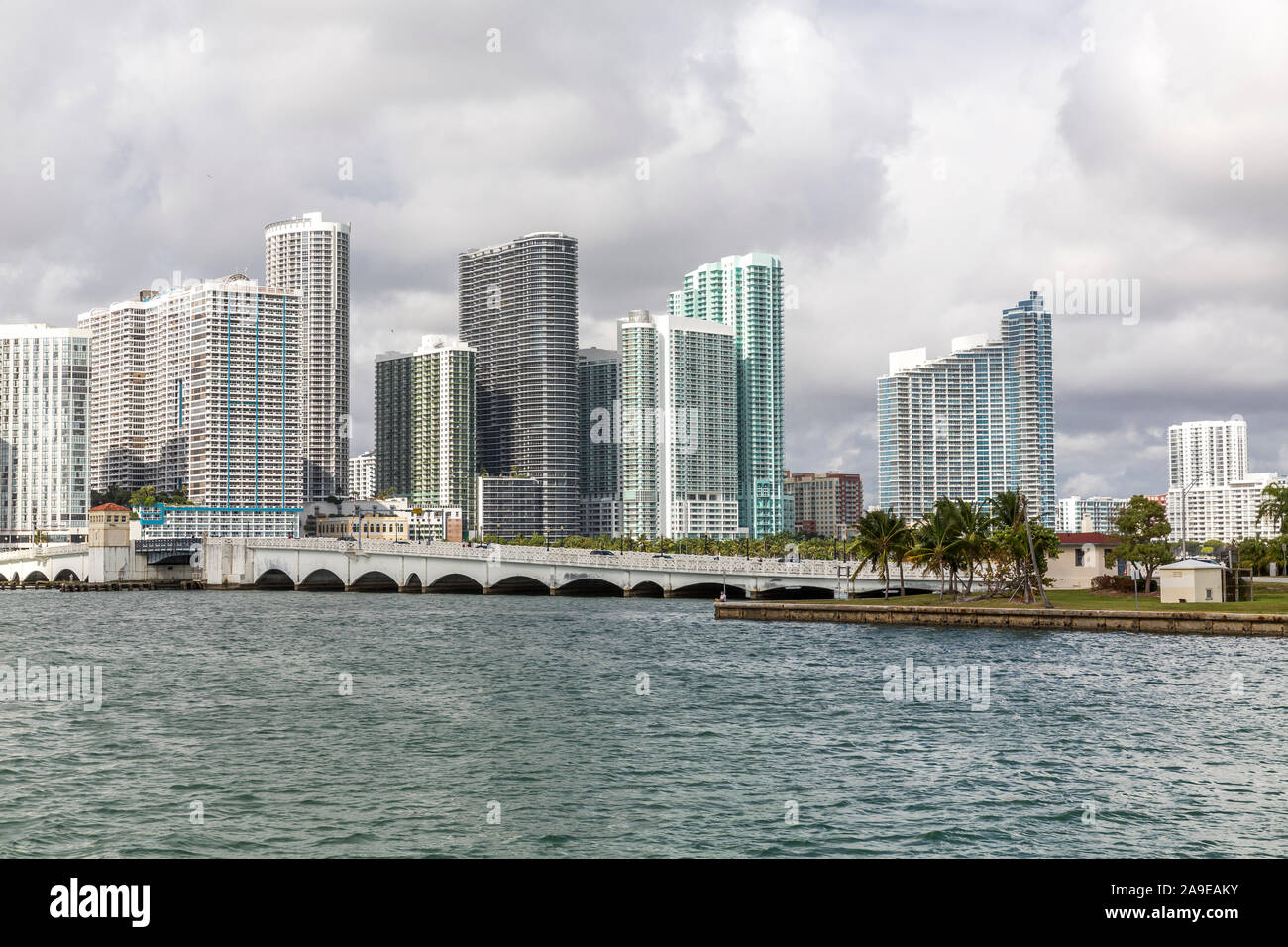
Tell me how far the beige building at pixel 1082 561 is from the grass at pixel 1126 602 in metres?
1.61

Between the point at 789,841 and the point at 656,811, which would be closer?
the point at 789,841

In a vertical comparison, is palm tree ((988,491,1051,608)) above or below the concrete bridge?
above

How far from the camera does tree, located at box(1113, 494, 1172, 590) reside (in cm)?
11294

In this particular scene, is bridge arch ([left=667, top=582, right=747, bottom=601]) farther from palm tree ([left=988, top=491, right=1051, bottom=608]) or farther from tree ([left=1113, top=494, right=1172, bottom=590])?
tree ([left=1113, top=494, right=1172, bottom=590])

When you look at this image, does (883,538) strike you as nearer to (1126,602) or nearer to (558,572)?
(1126,602)

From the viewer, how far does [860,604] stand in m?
113

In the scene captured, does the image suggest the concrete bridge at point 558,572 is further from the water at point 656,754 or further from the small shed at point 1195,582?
the water at point 656,754

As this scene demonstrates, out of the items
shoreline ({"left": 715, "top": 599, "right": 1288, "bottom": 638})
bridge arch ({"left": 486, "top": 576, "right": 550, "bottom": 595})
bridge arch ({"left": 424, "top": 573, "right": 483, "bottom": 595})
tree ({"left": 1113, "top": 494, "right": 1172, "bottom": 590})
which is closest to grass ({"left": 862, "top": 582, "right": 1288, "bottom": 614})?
shoreline ({"left": 715, "top": 599, "right": 1288, "bottom": 638})

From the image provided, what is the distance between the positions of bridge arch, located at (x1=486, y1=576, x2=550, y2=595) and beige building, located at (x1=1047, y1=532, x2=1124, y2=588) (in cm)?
8191

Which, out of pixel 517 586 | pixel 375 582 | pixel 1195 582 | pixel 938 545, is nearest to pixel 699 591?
pixel 517 586
